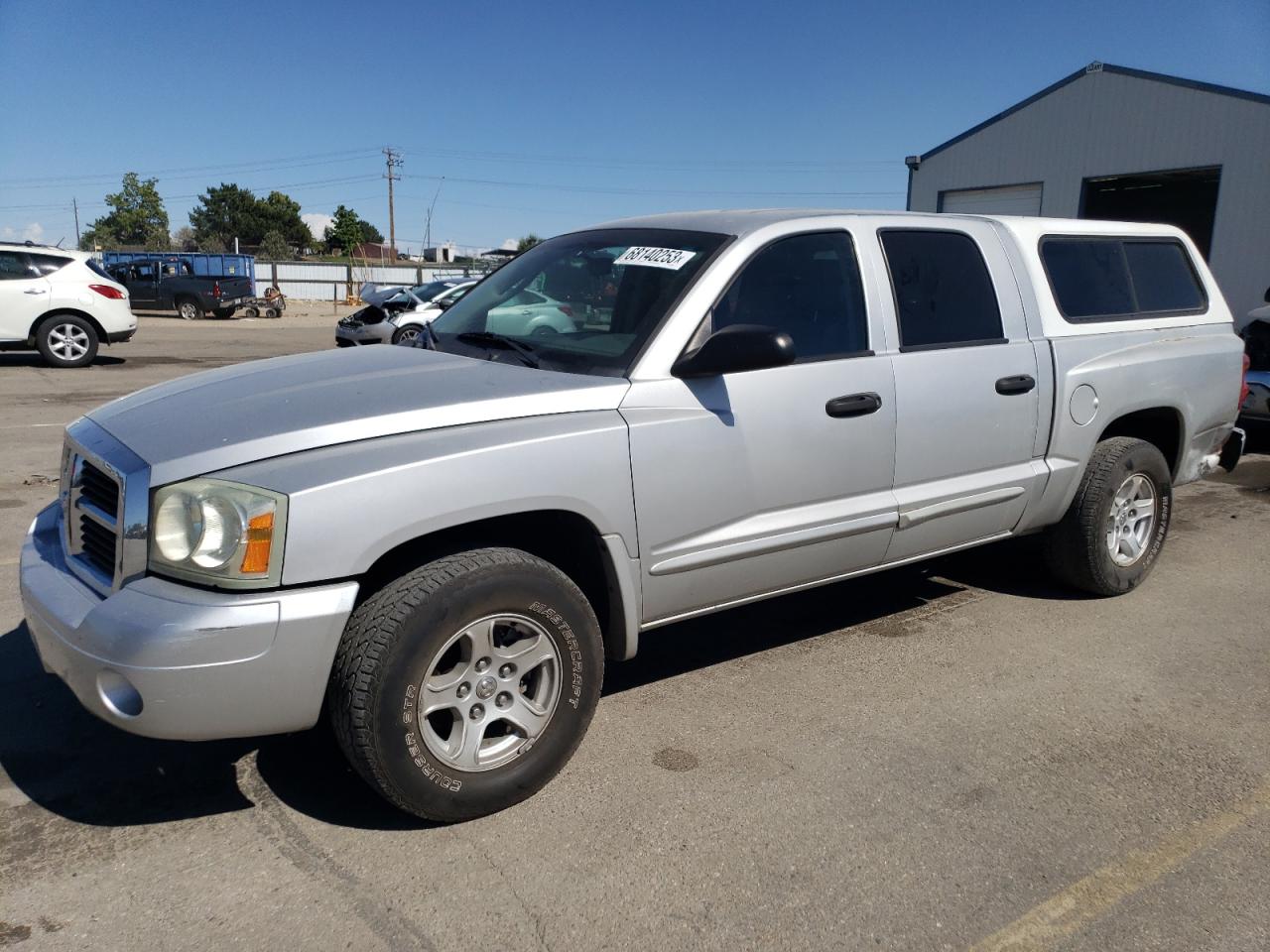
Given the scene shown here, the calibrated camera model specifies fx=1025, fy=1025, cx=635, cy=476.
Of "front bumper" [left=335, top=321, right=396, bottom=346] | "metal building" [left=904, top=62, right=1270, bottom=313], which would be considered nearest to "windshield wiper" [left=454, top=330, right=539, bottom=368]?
"front bumper" [left=335, top=321, right=396, bottom=346]

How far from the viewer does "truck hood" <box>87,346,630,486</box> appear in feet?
9.21

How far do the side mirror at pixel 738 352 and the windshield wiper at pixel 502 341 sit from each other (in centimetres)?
54

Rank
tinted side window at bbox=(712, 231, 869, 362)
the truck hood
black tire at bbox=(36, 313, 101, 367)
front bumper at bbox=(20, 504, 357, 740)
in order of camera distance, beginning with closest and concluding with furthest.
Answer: front bumper at bbox=(20, 504, 357, 740)
the truck hood
tinted side window at bbox=(712, 231, 869, 362)
black tire at bbox=(36, 313, 101, 367)

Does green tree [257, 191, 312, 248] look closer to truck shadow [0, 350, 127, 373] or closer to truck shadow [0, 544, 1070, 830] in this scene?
truck shadow [0, 350, 127, 373]

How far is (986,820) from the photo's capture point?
3102 mm

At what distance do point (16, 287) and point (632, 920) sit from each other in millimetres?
15050

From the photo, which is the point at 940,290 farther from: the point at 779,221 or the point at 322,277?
the point at 322,277

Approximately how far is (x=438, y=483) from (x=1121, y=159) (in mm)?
20463

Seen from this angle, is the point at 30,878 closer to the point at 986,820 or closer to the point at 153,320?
the point at 986,820

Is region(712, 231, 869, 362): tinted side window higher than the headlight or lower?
higher

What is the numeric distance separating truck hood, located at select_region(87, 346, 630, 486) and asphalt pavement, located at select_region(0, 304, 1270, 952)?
3.60ft

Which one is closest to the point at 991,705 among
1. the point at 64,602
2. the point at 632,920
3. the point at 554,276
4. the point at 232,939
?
the point at 632,920

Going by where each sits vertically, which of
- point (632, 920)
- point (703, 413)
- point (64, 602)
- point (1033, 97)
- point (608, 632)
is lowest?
point (632, 920)

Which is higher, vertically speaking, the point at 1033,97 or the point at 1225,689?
the point at 1033,97
